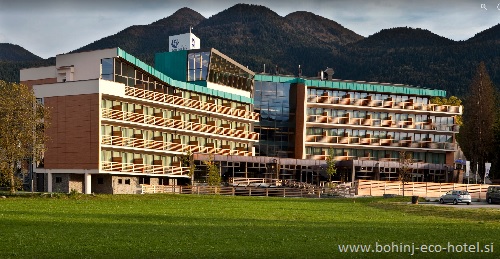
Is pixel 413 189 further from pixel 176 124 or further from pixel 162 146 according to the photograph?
pixel 162 146

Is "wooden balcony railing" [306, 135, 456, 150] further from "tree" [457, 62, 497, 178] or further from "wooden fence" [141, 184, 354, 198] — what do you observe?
"wooden fence" [141, 184, 354, 198]

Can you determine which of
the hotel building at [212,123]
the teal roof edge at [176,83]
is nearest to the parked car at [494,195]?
the hotel building at [212,123]

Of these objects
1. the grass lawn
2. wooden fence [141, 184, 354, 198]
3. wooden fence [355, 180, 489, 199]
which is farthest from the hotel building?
the grass lawn

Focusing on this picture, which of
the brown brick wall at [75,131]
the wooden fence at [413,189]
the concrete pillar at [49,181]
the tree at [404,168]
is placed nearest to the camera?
the brown brick wall at [75,131]

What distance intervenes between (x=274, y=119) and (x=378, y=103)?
55.2 feet

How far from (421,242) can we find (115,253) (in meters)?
10.1

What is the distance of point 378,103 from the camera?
10756 cm

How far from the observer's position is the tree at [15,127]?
5638 centimetres

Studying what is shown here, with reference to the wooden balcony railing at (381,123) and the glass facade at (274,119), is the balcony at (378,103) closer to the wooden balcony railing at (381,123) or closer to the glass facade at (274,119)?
the wooden balcony railing at (381,123)

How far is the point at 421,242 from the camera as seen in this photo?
23.2 metres

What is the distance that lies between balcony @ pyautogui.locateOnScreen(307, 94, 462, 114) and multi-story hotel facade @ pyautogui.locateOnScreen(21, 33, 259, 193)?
62.1 ft

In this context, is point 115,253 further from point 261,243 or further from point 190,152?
point 190,152

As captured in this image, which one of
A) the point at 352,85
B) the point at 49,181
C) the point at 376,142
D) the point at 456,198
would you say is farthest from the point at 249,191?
the point at 376,142

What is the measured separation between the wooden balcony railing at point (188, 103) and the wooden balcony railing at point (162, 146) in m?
4.58
